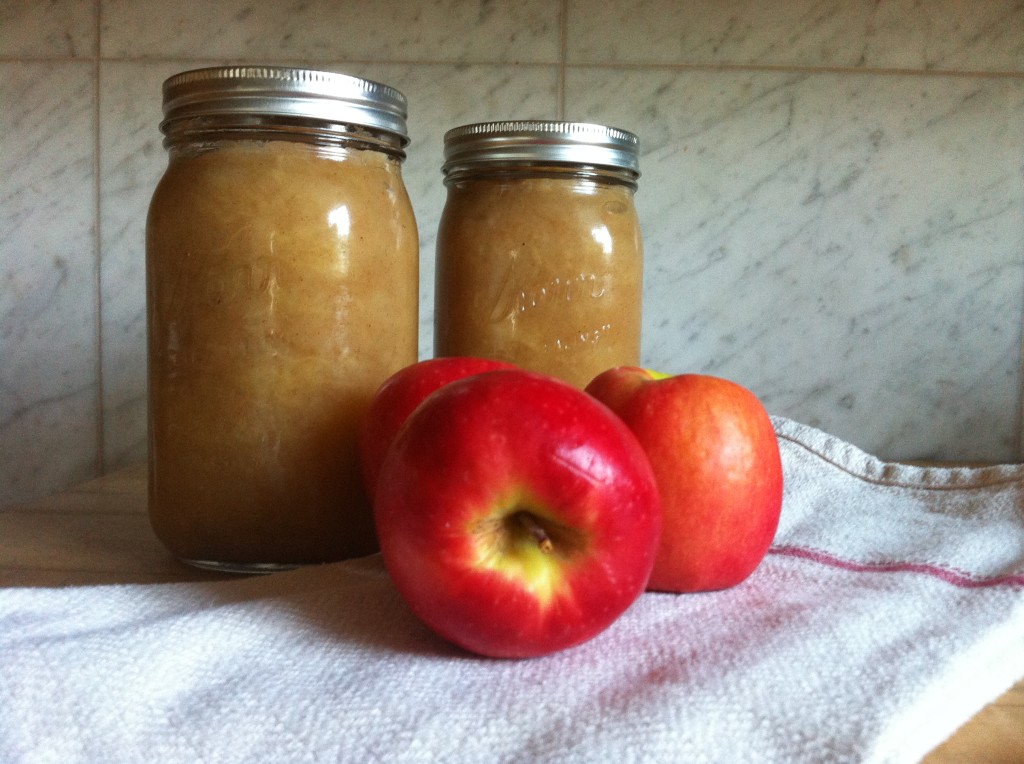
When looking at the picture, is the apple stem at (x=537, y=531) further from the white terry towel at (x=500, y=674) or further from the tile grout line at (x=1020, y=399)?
the tile grout line at (x=1020, y=399)

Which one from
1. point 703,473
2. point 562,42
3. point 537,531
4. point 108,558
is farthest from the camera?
point 562,42

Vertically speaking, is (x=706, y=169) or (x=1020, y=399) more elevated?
(x=706, y=169)

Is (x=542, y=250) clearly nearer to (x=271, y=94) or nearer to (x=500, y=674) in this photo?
(x=271, y=94)

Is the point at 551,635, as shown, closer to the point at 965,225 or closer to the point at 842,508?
the point at 842,508

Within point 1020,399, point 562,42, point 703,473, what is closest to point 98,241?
point 562,42

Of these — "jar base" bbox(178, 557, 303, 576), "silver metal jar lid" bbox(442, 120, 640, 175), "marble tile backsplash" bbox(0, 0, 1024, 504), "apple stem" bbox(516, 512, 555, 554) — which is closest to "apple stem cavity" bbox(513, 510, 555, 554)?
"apple stem" bbox(516, 512, 555, 554)

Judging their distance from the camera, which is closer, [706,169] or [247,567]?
[247,567]

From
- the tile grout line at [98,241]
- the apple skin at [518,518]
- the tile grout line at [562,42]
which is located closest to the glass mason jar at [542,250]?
the apple skin at [518,518]
